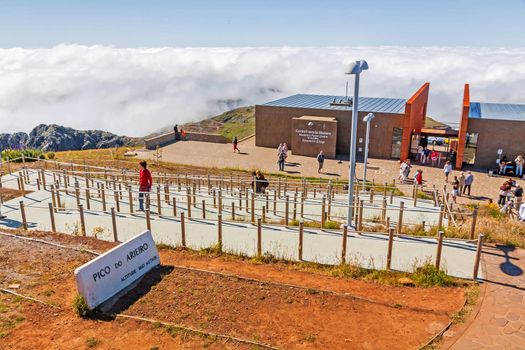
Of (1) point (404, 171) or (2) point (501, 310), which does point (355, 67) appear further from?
(1) point (404, 171)

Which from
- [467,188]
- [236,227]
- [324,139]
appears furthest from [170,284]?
[324,139]

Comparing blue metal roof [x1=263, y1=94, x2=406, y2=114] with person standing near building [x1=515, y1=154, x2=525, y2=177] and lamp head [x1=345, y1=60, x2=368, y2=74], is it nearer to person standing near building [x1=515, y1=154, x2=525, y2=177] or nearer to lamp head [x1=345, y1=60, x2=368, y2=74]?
person standing near building [x1=515, y1=154, x2=525, y2=177]

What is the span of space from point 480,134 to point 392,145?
4.97 metres

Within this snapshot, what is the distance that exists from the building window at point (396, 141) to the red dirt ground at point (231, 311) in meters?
20.8

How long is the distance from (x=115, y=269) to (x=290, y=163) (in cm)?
1978

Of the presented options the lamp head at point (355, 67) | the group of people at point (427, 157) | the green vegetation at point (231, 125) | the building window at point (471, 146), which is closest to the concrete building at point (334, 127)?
the group of people at point (427, 157)

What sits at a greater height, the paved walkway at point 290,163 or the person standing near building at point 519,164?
the person standing near building at point 519,164

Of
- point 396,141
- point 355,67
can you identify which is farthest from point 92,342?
point 396,141

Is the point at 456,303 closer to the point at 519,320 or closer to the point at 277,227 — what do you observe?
the point at 519,320

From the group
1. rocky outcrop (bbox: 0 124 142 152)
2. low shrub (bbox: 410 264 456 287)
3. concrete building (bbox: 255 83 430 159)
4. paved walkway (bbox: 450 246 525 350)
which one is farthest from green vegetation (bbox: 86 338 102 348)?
rocky outcrop (bbox: 0 124 142 152)

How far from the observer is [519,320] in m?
6.86

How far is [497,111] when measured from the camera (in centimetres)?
2884

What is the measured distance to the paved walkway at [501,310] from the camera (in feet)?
20.8

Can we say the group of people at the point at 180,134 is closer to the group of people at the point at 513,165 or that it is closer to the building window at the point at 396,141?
the building window at the point at 396,141
